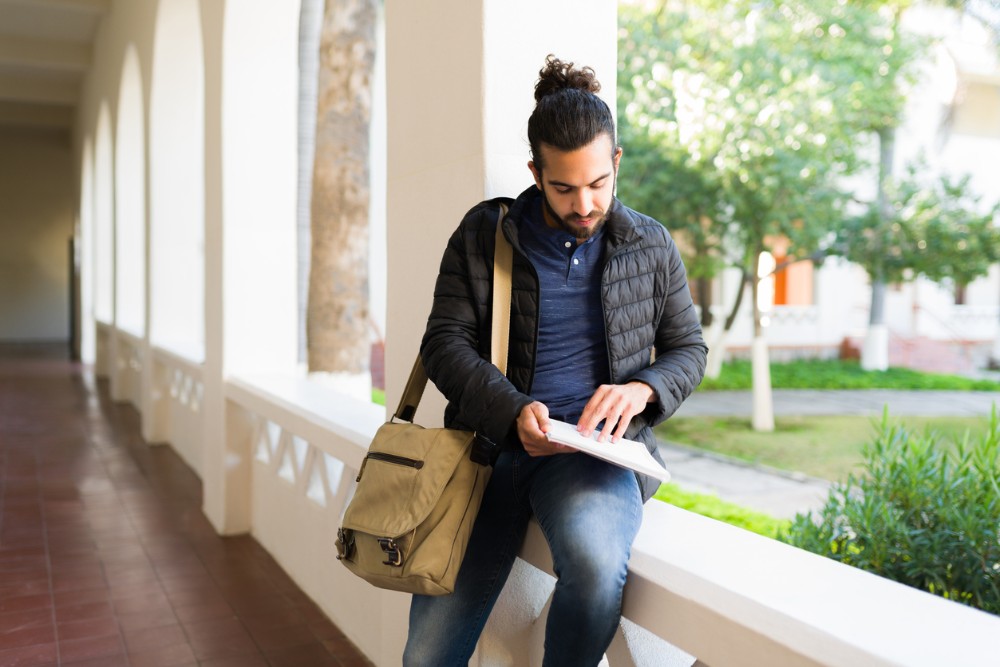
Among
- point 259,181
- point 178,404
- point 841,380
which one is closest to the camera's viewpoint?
point 259,181

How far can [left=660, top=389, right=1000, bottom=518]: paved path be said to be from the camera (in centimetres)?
822

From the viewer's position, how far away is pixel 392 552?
5.49ft

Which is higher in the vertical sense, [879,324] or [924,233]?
[924,233]

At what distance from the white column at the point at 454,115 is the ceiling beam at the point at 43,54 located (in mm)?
10195

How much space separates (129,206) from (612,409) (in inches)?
356

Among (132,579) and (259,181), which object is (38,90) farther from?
(132,579)

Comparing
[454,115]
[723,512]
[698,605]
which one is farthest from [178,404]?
[698,605]

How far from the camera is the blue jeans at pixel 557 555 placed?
156 centimetres

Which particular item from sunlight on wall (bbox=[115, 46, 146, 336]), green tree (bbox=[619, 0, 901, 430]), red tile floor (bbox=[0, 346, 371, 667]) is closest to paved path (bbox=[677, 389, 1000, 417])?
green tree (bbox=[619, 0, 901, 430])

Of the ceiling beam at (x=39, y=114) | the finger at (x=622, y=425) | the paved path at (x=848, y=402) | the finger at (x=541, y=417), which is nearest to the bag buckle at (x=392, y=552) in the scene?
the finger at (x=541, y=417)

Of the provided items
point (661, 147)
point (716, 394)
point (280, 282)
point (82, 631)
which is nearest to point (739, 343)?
point (716, 394)

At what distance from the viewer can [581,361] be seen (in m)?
1.80

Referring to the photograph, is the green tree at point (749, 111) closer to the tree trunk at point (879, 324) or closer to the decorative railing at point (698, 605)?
the tree trunk at point (879, 324)

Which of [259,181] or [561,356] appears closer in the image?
[561,356]
